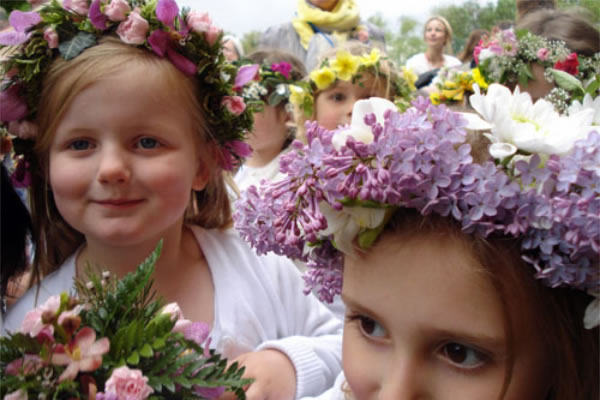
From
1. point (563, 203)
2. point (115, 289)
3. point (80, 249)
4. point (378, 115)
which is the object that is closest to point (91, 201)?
point (80, 249)

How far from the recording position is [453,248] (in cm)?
98

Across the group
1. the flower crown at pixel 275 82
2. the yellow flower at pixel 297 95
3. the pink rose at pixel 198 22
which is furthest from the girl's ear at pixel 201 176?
the flower crown at pixel 275 82

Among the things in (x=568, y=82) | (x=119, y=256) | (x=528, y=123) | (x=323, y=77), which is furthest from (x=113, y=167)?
(x=323, y=77)

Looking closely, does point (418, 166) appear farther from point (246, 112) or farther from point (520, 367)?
point (246, 112)

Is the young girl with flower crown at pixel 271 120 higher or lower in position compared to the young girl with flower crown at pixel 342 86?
lower

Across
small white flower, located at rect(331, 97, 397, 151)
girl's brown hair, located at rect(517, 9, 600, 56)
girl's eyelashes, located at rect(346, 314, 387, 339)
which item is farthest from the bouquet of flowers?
girl's brown hair, located at rect(517, 9, 600, 56)

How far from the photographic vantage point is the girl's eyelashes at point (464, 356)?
0.97 meters

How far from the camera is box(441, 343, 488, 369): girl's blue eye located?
97cm

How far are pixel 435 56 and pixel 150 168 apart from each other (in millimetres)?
5239

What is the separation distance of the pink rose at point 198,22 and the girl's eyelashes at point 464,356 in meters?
1.10

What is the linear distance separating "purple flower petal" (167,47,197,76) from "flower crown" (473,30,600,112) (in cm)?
161

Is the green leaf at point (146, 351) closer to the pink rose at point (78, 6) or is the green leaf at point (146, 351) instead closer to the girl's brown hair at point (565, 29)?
the pink rose at point (78, 6)

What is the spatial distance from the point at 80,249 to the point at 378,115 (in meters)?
1.11

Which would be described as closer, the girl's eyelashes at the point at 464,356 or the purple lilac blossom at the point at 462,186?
the purple lilac blossom at the point at 462,186
